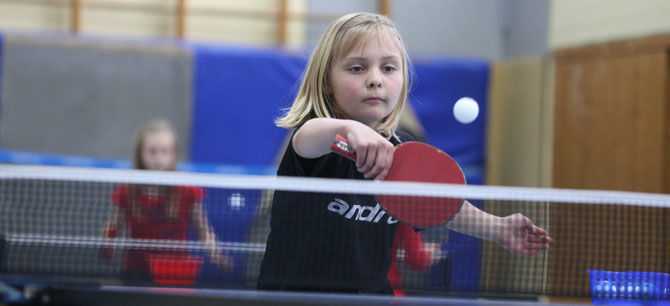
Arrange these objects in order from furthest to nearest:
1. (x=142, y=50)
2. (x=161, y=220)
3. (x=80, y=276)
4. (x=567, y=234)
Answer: (x=142, y=50), (x=567, y=234), (x=161, y=220), (x=80, y=276)

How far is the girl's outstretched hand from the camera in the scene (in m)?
1.65

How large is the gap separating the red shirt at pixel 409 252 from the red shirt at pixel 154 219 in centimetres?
51

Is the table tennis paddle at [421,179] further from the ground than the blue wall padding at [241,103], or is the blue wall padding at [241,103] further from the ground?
the blue wall padding at [241,103]

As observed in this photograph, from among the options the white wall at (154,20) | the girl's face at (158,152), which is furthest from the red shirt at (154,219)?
the white wall at (154,20)

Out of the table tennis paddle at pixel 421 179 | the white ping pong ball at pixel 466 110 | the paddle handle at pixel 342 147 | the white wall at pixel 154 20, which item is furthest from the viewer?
the white wall at pixel 154 20

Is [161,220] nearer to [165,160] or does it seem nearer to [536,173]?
[165,160]

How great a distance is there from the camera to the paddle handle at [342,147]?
137 centimetres

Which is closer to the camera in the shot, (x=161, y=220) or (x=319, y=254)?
(x=319, y=254)

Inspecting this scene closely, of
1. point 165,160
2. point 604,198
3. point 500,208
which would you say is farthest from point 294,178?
point 165,160

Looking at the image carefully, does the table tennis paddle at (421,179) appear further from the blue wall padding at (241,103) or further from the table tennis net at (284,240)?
the blue wall padding at (241,103)

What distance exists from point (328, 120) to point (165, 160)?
2911mm

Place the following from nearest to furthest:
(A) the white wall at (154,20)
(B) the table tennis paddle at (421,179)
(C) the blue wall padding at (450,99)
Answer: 1. (B) the table tennis paddle at (421,179)
2. (C) the blue wall padding at (450,99)
3. (A) the white wall at (154,20)

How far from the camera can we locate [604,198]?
1837mm

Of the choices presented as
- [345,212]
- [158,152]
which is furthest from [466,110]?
[158,152]
